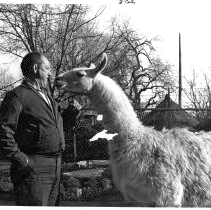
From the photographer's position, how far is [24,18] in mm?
8883

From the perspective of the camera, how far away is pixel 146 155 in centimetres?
507

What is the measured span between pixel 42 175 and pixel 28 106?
0.67 meters

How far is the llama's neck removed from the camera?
5223mm

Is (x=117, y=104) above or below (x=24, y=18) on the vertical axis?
below

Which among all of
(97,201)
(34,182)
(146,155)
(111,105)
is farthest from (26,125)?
(97,201)

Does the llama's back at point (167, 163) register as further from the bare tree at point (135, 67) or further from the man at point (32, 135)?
the bare tree at point (135, 67)

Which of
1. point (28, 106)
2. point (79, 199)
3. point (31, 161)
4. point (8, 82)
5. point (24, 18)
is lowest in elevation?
point (79, 199)

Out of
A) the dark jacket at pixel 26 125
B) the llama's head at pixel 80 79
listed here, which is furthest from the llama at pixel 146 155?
the dark jacket at pixel 26 125

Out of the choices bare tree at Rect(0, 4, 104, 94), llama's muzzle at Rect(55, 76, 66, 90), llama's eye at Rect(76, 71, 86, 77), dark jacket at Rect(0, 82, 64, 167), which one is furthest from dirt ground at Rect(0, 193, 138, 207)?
dark jacket at Rect(0, 82, 64, 167)

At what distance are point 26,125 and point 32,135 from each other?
0.35 feet

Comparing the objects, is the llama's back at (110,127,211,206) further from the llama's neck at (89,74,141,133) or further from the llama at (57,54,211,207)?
the llama's neck at (89,74,141,133)

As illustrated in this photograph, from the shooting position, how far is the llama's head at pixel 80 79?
17.4 feet

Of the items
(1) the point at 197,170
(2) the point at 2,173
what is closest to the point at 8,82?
(2) the point at 2,173

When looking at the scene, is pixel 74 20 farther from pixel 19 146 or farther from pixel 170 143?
pixel 19 146
